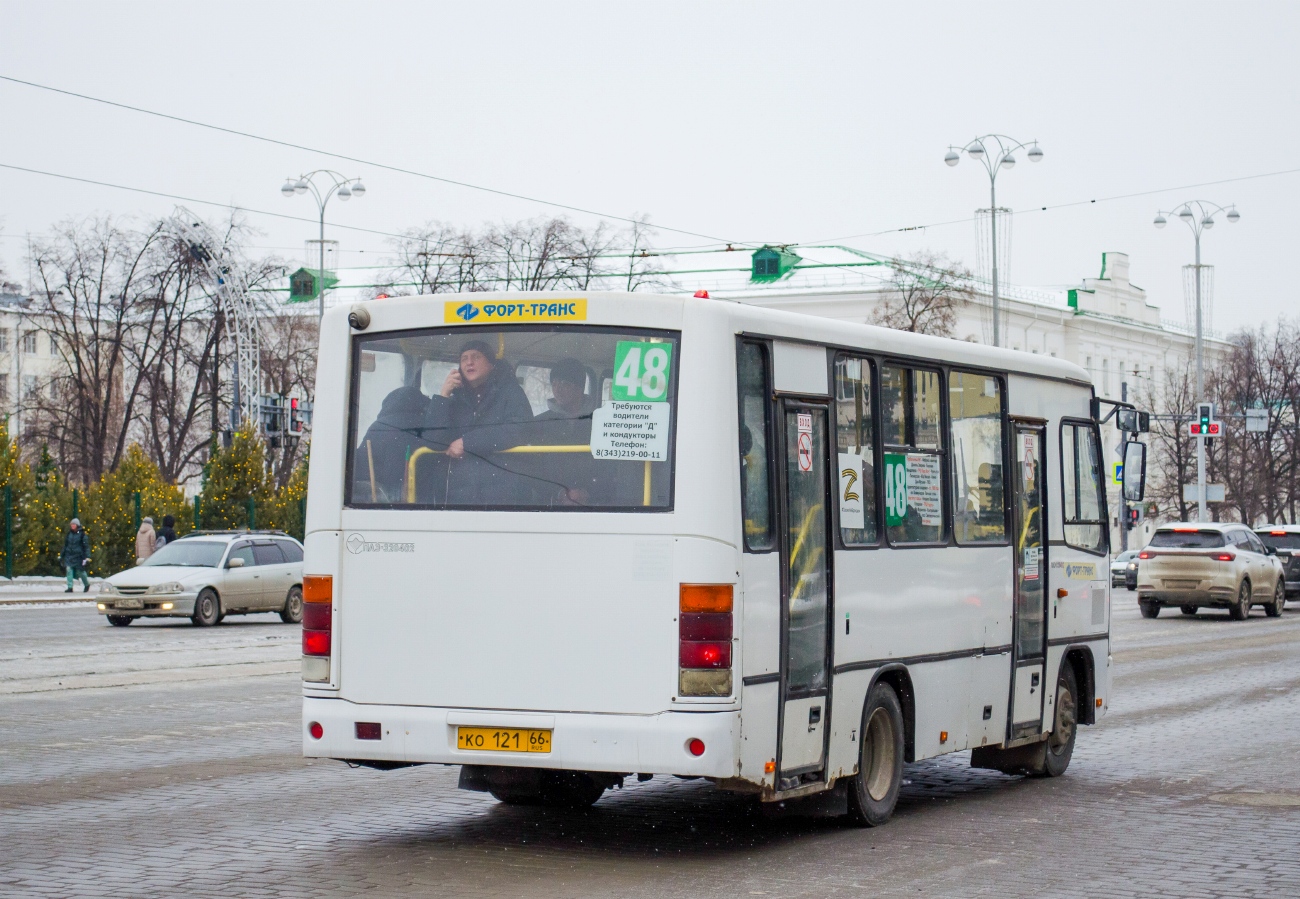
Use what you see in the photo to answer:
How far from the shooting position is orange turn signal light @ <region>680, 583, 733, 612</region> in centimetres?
789

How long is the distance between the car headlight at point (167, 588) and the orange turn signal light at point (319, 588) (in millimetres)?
20686

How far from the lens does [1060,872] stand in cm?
828

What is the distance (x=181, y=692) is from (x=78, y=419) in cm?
4462

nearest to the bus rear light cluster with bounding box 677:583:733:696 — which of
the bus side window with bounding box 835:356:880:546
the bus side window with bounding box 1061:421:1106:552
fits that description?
Result: the bus side window with bounding box 835:356:880:546

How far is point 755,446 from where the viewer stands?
8414 mm

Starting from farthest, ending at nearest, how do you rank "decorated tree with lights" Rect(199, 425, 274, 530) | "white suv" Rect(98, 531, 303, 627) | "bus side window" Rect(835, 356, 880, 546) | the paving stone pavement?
→ "decorated tree with lights" Rect(199, 425, 274, 530) → "white suv" Rect(98, 531, 303, 627) → "bus side window" Rect(835, 356, 880, 546) → the paving stone pavement

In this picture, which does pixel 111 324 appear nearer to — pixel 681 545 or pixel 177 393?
pixel 177 393

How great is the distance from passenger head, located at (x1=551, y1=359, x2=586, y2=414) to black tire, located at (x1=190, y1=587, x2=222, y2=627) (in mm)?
21506

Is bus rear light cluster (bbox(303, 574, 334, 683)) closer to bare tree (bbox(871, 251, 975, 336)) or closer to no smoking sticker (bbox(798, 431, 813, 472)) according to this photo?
no smoking sticker (bbox(798, 431, 813, 472))

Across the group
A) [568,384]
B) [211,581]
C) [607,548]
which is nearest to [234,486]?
[211,581]

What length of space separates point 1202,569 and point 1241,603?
1054mm

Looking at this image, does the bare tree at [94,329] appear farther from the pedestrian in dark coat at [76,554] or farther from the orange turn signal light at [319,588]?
the orange turn signal light at [319,588]

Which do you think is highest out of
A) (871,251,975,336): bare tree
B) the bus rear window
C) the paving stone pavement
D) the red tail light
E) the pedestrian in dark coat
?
(871,251,975,336): bare tree

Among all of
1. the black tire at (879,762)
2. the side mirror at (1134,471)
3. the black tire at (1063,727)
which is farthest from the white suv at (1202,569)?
the black tire at (879,762)
